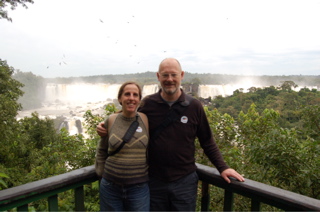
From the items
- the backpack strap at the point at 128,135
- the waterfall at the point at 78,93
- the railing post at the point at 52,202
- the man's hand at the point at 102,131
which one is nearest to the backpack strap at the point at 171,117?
the backpack strap at the point at 128,135

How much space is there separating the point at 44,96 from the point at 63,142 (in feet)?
166

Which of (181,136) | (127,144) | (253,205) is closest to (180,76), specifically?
(181,136)

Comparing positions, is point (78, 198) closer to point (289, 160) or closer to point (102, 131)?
point (102, 131)

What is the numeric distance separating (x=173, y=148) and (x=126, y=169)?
0.34m

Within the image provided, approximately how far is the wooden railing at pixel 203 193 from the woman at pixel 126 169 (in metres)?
0.17

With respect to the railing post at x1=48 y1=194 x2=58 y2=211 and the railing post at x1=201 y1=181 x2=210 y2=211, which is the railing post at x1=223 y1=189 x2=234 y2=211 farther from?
the railing post at x1=48 y1=194 x2=58 y2=211

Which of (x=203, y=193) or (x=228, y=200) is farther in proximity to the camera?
(x=203, y=193)

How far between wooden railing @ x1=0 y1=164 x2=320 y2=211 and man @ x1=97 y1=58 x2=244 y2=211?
9cm

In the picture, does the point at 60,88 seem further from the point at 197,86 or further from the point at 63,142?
the point at 63,142

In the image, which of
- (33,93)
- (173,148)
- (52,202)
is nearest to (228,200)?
(173,148)

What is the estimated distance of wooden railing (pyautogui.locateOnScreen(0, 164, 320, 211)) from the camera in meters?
1.27

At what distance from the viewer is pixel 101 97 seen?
1880 inches

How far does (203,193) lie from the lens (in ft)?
5.79

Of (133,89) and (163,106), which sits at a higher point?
(133,89)
